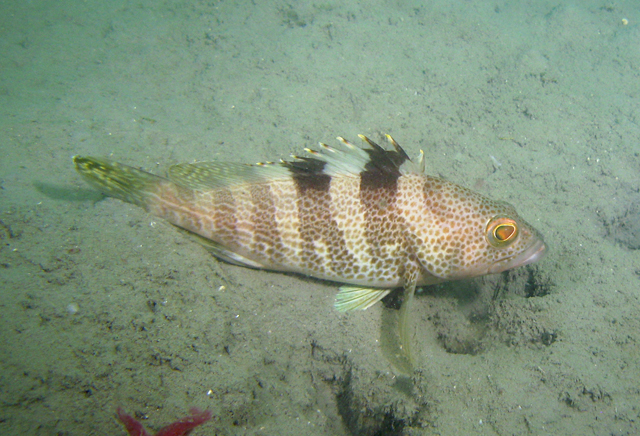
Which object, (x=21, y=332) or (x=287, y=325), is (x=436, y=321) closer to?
(x=287, y=325)

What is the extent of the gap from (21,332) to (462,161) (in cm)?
495

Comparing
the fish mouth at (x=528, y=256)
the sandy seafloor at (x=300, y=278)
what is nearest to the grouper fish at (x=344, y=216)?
the fish mouth at (x=528, y=256)

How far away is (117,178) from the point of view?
330 cm

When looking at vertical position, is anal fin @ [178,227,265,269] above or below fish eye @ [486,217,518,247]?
below

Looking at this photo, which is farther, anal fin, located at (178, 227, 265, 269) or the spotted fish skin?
anal fin, located at (178, 227, 265, 269)

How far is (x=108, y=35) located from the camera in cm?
703

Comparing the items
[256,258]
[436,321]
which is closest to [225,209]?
[256,258]

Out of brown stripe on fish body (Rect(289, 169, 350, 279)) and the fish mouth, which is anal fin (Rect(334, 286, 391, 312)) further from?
the fish mouth

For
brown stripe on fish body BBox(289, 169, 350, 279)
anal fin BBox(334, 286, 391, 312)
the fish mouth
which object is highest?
the fish mouth

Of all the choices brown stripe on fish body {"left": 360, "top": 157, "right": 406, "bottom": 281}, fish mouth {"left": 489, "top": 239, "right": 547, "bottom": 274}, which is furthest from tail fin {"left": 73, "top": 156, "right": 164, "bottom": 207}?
fish mouth {"left": 489, "top": 239, "right": 547, "bottom": 274}

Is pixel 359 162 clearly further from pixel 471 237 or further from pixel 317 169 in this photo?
pixel 471 237

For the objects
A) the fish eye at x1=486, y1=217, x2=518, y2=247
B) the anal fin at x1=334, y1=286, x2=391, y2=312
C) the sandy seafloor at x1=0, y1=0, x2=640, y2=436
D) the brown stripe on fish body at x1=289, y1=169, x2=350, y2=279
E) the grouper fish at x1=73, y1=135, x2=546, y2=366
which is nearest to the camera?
the sandy seafloor at x1=0, y1=0, x2=640, y2=436

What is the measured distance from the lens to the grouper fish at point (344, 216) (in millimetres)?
3250

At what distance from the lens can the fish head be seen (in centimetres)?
317
